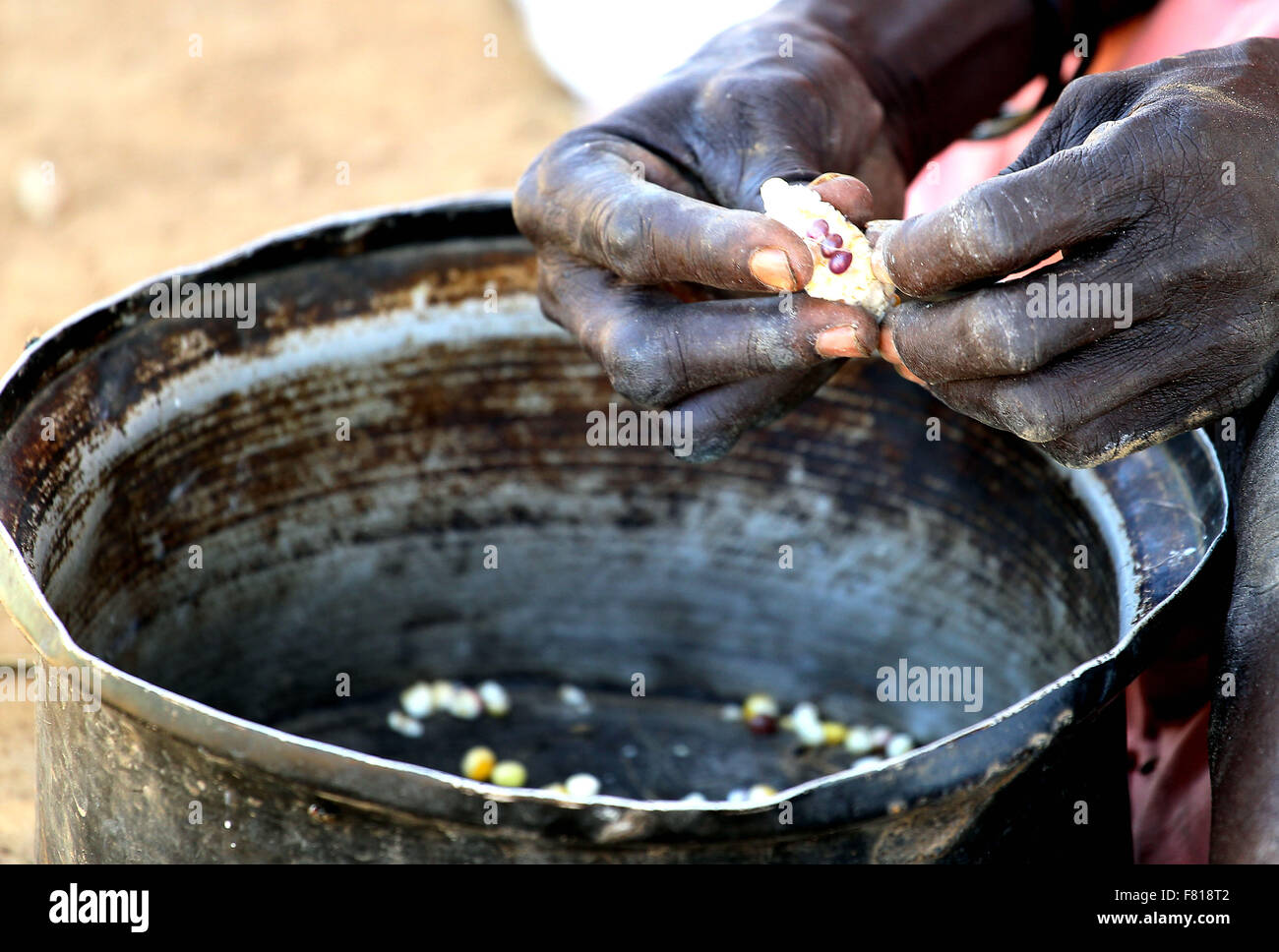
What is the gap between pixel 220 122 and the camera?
4.89 metres

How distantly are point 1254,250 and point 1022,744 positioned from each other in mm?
474

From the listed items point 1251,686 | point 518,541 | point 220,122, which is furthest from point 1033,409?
point 220,122

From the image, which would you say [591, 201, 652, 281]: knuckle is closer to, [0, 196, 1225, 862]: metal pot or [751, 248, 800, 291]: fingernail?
[751, 248, 800, 291]: fingernail

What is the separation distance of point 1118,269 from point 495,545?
1.20m

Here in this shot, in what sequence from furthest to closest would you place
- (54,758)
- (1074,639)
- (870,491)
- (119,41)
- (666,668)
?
(119,41) → (666,668) → (870,491) → (1074,639) → (54,758)

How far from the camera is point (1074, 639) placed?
1711 millimetres

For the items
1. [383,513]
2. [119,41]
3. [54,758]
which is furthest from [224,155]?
[54,758]

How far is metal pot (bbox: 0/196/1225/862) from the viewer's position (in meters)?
1.46

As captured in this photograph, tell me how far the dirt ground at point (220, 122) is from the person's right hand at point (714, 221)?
2.55m

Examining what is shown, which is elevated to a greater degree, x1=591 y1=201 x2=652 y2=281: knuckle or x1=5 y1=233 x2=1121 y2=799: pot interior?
x1=591 y1=201 x2=652 y2=281: knuckle

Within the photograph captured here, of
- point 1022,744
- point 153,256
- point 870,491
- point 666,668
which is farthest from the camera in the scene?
point 153,256

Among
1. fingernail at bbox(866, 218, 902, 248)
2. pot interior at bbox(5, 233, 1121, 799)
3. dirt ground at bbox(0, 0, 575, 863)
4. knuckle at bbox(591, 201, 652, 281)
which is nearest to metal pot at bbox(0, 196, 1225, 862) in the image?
pot interior at bbox(5, 233, 1121, 799)

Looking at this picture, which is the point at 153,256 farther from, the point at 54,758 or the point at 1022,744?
the point at 1022,744

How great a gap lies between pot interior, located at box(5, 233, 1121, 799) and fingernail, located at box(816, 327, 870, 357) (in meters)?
0.51
